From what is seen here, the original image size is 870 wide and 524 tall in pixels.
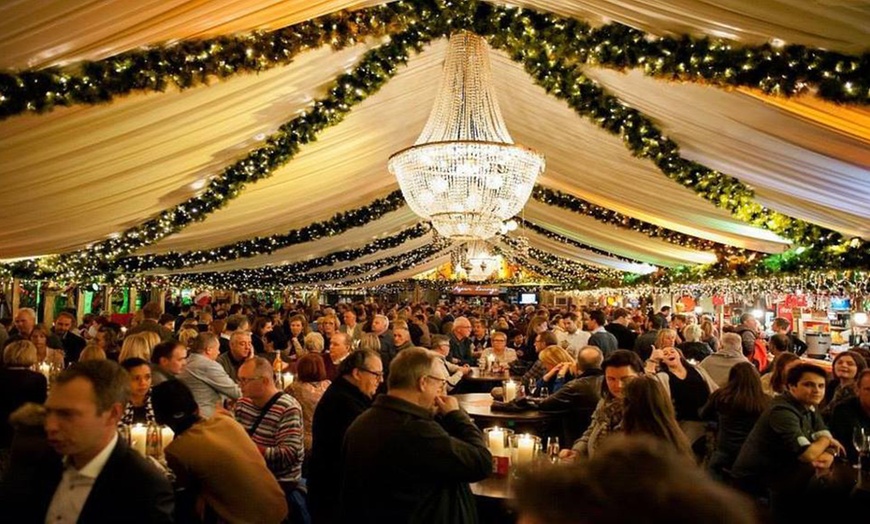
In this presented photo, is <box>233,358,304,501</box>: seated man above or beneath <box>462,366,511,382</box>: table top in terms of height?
above

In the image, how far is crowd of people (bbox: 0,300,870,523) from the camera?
6.93ft

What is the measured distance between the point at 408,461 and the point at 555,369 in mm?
3730

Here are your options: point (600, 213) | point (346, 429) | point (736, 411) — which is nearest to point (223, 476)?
point (346, 429)

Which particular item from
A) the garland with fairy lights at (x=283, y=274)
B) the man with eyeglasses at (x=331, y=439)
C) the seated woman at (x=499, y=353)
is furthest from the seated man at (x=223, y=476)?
the garland with fairy lights at (x=283, y=274)

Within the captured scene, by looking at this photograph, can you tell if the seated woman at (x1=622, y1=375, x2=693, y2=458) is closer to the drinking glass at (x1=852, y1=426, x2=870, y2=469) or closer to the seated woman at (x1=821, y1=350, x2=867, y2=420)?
the drinking glass at (x1=852, y1=426, x2=870, y2=469)

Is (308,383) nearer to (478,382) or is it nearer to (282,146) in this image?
(282,146)

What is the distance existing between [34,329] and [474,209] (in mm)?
5235

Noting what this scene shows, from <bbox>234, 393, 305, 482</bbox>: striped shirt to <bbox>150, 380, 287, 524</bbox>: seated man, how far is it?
52 cm

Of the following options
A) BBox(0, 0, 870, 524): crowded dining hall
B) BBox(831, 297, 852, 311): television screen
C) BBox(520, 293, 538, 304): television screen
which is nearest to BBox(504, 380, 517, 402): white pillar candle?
BBox(0, 0, 870, 524): crowded dining hall

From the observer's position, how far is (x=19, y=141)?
4453mm

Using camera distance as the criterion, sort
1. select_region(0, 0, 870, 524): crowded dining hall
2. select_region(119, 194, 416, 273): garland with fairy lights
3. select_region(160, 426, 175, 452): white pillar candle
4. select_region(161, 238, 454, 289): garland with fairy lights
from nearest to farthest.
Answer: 1. select_region(0, 0, 870, 524): crowded dining hall
2. select_region(160, 426, 175, 452): white pillar candle
3. select_region(119, 194, 416, 273): garland with fairy lights
4. select_region(161, 238, 454, 289): garland with fairy lights

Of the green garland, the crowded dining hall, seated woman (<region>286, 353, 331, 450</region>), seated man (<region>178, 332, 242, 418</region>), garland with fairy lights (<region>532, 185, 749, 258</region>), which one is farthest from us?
garland with fairy lights (<region>532, 185, 749, 258</region>)

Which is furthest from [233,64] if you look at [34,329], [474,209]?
[34,329]

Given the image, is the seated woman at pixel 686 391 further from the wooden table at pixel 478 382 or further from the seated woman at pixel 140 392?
the seated woman at pixel 140 392
